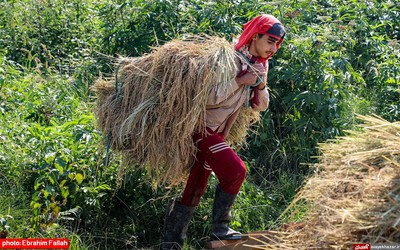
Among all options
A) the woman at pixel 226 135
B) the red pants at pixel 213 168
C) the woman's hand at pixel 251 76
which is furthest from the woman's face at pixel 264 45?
the red pants at pixel 213 168

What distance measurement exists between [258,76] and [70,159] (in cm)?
163

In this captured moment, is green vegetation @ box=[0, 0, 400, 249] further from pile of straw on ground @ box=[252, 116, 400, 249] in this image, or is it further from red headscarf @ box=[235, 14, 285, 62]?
pile of straw on ground @ box=[252, 116, 400, 249]

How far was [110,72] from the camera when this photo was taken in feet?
24.9

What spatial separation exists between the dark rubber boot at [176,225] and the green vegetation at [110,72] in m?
0.44

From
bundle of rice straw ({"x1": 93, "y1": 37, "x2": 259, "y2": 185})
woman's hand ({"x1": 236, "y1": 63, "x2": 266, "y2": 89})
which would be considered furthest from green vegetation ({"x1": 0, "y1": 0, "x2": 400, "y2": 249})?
woman's hand ({"x1": 236, "y1": 63, "x2": 266, "y2": 89})

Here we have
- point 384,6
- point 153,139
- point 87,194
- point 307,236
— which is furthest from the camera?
point 384,6

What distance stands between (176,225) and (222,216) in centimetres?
35

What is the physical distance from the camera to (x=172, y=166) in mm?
5555

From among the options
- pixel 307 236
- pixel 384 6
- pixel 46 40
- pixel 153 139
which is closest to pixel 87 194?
pixel 153 139

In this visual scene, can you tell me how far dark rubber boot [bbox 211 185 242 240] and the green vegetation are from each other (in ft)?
2.09

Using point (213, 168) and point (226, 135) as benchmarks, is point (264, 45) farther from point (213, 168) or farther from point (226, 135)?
point (213, 168)

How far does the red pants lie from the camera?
5477mm

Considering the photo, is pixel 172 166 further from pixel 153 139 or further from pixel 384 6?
pixel 384 6

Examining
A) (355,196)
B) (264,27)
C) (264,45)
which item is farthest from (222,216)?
(355,196)
